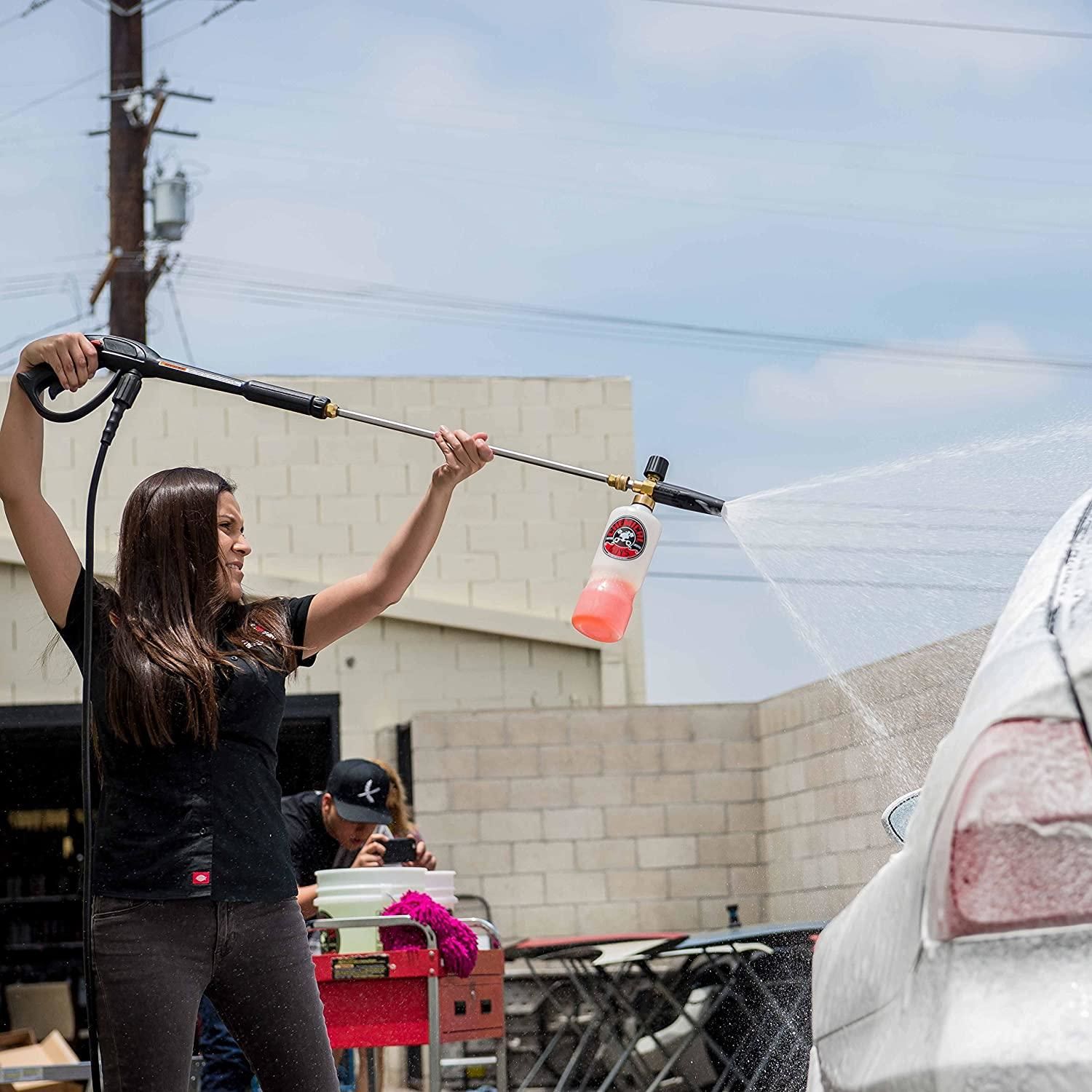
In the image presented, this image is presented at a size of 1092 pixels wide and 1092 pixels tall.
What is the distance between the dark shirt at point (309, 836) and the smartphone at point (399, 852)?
355mm

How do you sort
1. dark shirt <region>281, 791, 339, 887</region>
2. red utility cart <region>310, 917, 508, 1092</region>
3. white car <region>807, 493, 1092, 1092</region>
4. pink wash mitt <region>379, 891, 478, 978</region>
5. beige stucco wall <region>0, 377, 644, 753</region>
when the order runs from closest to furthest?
white car <region>807, 493, 1092, 1092</region> → red utility cart <region>310, 917, 508, 1092</region> → pink wash mitt <region>379, 891, 478, 978</region> → dark shirt <region>281, 791, 339, 887</region> → beige stucco wall <region>0, 377, 644, 753</region>

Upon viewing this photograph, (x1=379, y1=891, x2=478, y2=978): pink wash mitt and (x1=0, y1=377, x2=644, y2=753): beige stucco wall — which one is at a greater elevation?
(x1=0, y1=377, x2=644, y2=753): beige stucco wall

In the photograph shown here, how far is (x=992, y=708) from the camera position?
1.76 metres

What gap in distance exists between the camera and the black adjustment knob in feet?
12.4

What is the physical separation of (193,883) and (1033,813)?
159cm

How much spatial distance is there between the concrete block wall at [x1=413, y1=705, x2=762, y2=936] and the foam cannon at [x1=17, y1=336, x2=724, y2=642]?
6.52 m

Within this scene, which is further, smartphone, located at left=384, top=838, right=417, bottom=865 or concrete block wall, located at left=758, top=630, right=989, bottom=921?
concrete block wall, located at left=758, top=630, right=989, bottom=921

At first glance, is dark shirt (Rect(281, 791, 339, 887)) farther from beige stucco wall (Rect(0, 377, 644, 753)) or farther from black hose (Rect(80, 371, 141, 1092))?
beige stucco wall (Rect(0, 377, 644, 753))

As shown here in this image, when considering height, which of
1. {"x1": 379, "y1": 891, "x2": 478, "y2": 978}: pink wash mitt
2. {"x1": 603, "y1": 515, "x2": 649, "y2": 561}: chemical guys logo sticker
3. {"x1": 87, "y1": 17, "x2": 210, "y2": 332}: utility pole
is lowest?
{"x1": 379, "y1": 891, "x2": 478, "y2": 978}: pink wash mitt

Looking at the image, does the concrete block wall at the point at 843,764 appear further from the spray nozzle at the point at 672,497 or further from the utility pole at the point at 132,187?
the utility pole at the point at 132,187

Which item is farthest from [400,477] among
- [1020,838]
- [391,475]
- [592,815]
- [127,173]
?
[1020,838]

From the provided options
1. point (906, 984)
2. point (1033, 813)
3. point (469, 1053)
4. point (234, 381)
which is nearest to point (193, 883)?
point (234, 381)

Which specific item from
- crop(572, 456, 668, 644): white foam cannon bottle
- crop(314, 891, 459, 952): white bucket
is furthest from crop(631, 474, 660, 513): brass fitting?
crop(314, 891, 459, 952): white bucket

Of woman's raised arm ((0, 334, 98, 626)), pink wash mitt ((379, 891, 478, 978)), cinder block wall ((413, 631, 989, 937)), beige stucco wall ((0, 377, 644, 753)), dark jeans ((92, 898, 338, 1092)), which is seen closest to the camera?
dark jeans ((92, 898, 338, 1092))
